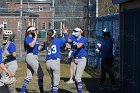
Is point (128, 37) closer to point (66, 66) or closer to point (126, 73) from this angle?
point (126, 73)

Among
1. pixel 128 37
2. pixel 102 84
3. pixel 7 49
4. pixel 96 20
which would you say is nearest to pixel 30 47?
pixel 7 49

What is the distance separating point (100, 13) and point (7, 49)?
1136 centimetres

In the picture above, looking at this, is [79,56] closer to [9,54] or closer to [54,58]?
[54,58]

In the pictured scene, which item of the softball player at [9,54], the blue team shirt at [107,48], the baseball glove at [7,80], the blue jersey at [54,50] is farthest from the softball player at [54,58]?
the blue team shirt at [107,48]

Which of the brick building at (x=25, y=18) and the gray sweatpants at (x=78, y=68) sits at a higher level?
the brick building at (x=25, y=18)

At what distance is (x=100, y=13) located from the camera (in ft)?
71.7

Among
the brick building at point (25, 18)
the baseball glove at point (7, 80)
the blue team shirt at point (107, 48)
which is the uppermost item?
the brick building at point (25, 18)

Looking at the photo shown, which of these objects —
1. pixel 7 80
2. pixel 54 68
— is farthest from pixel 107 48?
pixel 7 80

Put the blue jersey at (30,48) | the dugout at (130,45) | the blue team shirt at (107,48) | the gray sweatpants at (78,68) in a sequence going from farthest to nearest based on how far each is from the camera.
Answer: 1. the blue team shirt at (107,48)
2. the blue jersey at (30,48)
3. the gray sweatpants at (78,68)
4. the dugout at (130,45)

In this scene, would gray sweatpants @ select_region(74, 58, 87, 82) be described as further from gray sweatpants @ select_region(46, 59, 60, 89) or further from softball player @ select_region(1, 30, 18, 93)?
softball player @ select_region(1, 30, 18, 93)

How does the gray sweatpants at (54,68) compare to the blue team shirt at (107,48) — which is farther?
the blue team shirt at (107,48)

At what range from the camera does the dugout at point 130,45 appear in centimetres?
1080

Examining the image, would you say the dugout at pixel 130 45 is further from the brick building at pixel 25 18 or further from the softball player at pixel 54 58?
the brick building at pixel 25 18

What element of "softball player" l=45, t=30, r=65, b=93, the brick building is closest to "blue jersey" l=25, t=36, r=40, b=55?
"softball player" l=45, t=30, r=65, b=93
